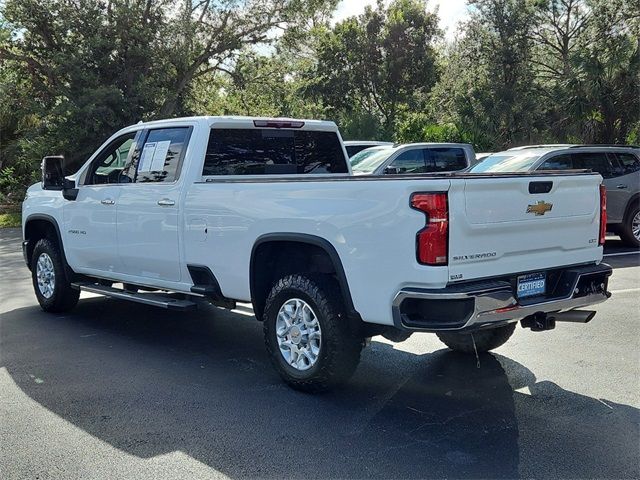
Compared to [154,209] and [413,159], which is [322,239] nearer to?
[154,209]

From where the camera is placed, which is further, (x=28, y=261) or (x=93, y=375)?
(x=28, y=261)

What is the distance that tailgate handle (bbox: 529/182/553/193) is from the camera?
4.57 meters

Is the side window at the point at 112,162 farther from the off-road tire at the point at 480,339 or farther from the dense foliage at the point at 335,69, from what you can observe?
the dense foliage at the point at 335,69

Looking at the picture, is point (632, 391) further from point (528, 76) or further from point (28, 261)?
point (528, 76)

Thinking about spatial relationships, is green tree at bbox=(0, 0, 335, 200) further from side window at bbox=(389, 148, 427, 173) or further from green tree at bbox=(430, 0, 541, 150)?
side window at bbox=(389, 148, 427, 173)

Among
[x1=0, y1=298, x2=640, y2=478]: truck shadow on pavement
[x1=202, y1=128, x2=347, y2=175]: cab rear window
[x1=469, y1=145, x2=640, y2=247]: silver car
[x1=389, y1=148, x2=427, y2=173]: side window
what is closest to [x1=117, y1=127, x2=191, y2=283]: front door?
[x1=202, y1=128, x2=347, y2=175]: cab rear window

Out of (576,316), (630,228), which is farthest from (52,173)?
(630,228)

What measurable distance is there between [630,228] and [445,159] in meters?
3.66

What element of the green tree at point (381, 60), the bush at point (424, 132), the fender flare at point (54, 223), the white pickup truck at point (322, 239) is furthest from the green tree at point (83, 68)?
the white pickup truck at point (322, 239)

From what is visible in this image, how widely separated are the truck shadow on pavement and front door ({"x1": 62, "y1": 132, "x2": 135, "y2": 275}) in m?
0.91

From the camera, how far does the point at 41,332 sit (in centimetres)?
683

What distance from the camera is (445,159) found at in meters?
13.5

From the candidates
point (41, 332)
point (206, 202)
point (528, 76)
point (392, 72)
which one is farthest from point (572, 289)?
point (392, 72)

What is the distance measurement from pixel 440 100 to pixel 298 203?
24856 millimetres
